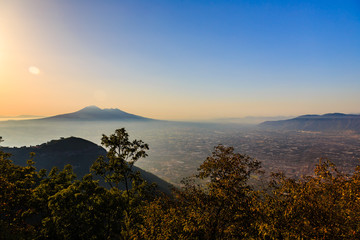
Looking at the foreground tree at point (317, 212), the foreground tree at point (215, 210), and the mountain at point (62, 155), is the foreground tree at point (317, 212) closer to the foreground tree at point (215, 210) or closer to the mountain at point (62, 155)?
the foreground tree at point (215, 210)

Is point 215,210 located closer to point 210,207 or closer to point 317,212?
point 210,207

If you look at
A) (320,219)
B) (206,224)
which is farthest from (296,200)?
(206,224)

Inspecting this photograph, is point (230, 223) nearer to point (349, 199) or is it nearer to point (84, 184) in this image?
point (349, 199)

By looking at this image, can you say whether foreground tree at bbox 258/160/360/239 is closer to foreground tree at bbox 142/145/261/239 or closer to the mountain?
foreground tree at bbox 142/145/261/239

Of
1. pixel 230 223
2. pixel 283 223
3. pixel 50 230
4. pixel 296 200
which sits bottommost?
pixel 50 230

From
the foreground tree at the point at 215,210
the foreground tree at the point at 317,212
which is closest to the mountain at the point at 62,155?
the foreground tree at the point at 215,210

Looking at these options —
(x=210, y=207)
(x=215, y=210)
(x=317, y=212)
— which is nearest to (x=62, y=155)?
(x=215, y=210)

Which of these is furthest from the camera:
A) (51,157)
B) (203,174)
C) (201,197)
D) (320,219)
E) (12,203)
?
(51,157)
